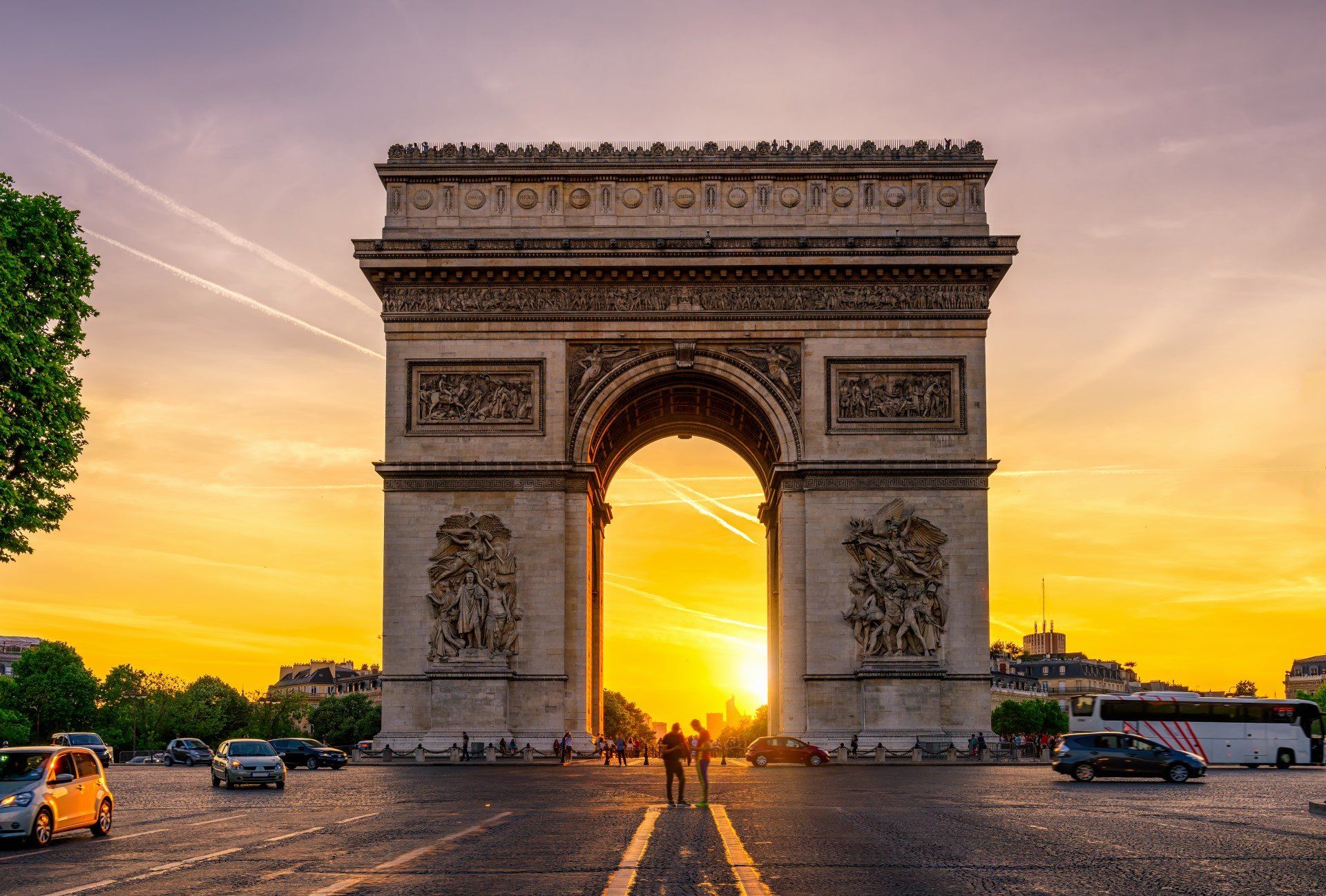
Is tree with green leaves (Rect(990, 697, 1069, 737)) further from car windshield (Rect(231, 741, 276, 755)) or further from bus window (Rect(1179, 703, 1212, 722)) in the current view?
car windshield (Rect(231, 741, 276, 755))

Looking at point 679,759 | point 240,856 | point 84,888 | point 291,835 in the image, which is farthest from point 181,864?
point 679,759

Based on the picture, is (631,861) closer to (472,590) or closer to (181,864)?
(181,864)

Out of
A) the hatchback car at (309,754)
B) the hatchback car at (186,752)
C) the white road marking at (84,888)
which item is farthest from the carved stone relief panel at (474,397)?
the white road marking at (84,888)

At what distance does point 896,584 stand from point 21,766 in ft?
106

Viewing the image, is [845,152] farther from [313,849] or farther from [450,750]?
[313,849]

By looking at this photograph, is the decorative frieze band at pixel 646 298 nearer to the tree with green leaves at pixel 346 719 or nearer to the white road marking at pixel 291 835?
the white road marking at pixel 291 835

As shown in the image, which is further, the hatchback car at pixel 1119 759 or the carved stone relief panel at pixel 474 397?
the carved stone relief panel at pixel 474 397

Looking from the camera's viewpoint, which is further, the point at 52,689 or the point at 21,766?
the point at 52,689

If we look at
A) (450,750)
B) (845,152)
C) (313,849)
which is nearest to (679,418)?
(845,152)

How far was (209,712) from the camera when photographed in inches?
5930

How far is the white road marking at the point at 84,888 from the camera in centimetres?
1364

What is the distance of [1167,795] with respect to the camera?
30984 millimetres

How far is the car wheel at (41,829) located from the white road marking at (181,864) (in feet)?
10.1

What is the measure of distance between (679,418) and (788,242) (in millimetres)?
12098
